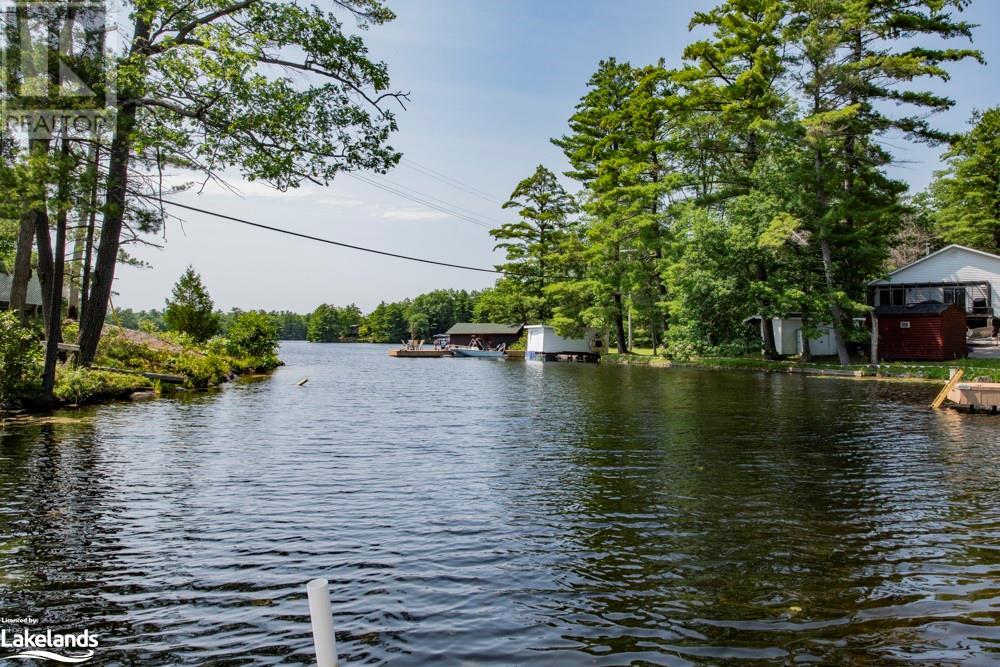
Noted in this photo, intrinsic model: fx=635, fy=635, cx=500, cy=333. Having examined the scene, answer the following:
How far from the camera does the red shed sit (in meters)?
37.8

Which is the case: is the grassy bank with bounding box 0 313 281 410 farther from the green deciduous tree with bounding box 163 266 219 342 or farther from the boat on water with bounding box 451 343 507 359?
the boat on water with bounding box 451 343 507 359

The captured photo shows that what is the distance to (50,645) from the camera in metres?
4.95

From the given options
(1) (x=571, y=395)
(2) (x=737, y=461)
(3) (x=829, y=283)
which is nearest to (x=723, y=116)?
(3) (x=829, y=283)

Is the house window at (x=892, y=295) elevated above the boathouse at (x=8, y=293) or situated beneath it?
situated beneath

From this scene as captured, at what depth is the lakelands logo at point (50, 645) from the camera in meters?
4.77

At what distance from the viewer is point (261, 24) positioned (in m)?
18.2

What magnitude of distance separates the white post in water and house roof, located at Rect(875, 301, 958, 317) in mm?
43534

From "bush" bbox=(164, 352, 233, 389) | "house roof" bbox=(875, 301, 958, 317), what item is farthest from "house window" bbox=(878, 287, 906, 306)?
"bush" bbox=(164, 352, 233, 389)

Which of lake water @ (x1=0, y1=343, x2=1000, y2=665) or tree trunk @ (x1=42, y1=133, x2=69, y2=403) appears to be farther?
tree trunk @ (x1=42, y1=133, x2=69, y2=403)

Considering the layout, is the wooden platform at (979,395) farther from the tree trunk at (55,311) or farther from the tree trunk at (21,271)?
the tree trunk at (21,271)

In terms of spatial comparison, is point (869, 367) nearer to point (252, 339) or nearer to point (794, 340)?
point (794, 340)

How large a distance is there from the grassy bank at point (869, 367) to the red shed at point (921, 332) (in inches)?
59.4

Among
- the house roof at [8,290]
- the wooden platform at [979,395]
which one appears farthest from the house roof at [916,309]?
the house roof at [8,290]

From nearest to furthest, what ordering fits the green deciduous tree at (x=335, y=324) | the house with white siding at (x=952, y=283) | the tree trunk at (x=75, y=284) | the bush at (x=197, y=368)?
the bush at (x=197, y=368) → the tree trunk at (x=75, y=284) → the house with white siding at (x=952, y=283) → the green deciduous tree at (x=335, y=324)
